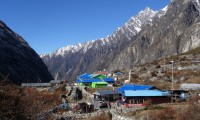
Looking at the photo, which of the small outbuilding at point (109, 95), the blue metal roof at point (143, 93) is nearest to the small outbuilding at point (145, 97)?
the blue metal roof at point (143, 93)

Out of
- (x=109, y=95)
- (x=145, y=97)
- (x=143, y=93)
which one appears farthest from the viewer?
(x=109, y=95)

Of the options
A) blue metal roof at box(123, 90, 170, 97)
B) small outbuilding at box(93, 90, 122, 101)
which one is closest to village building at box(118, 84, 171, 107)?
blue metal roof at box(123, 90, 170, 97)

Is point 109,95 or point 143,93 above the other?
point 143,93

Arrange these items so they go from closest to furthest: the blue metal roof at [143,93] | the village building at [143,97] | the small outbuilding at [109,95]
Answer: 1. the village building at [143,97]
2. the blue metal roof at [143,93]
3. the small outbuilding at [109,95]

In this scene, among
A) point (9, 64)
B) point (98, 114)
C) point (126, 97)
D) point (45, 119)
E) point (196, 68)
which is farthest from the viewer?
point (9, 64)

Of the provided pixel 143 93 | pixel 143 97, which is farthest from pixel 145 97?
pixel 143 93

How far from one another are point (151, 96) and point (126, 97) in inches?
165

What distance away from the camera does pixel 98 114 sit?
48125 millimetres

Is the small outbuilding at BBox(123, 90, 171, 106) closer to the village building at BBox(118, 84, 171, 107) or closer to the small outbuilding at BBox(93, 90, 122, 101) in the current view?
the village building at BBox(118, 84, 171, 107)

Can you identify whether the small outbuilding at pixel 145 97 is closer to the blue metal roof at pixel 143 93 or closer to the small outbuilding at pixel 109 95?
the blue metal roof at pixel 143 93

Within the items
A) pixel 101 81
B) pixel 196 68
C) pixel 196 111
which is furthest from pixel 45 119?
pixel 196 68

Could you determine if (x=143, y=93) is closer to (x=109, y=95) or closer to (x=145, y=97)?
(x=145, y=97)

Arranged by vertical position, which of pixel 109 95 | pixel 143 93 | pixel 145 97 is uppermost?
pixel 143 93

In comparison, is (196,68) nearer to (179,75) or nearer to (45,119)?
(179,75)
